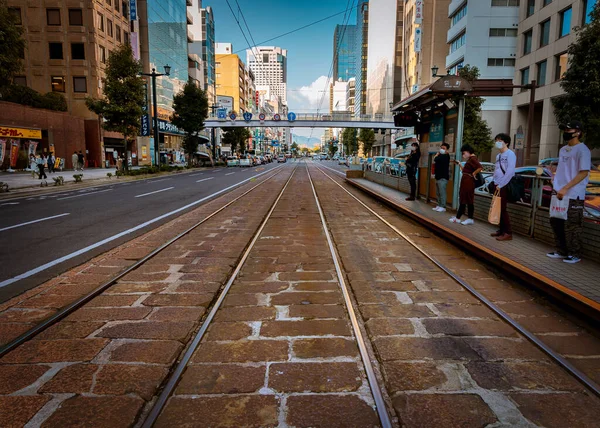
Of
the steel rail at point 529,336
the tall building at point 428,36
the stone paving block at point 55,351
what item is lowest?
the stone paving block at point 55,351

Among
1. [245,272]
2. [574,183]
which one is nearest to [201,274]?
[245,272]

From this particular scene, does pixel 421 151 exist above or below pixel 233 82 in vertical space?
below

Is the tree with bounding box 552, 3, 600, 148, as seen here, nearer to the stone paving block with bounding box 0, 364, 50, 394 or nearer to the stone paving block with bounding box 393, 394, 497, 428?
the stone paving block with bounding box 393, 394, 497, 428

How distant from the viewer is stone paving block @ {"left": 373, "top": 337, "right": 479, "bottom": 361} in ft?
10.3

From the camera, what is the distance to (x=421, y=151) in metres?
13.7

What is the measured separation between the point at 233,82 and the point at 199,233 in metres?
107

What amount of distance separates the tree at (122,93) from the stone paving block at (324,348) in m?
29.0

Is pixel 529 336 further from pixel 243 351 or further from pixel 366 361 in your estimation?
pixel 243 351

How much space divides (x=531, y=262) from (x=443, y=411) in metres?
3.87

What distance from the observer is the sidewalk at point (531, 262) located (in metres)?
4.40

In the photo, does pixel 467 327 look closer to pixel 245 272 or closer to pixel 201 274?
pixel 245 272

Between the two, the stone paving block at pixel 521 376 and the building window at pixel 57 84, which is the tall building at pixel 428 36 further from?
the stone paving block at pixel 521 376

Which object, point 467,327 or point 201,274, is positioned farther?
point 201,274

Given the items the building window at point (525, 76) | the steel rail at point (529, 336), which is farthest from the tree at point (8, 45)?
the building window at point (525, 76)
